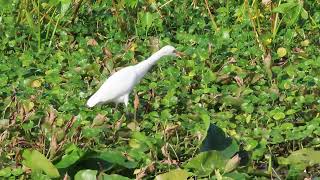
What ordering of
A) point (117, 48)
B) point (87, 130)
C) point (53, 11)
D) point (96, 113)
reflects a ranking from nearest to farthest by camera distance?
1. point (87, 130)
2. point (96, 113)
3. point (117, 48)
4. point (53, 11)

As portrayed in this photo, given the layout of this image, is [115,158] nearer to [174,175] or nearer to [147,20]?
[174,175]

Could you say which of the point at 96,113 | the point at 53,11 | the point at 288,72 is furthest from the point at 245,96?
the point at 53,11

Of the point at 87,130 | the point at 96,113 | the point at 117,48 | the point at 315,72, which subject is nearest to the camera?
the point at 87,130

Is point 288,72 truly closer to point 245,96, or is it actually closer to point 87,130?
point 245,96

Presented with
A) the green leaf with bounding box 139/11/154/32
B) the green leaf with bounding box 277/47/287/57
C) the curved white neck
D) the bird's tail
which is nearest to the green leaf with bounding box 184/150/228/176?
the bird's tail

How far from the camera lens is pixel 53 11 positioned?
5.74 metres

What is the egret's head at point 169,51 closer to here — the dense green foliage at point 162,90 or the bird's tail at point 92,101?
the dense green foliage at point 162,90

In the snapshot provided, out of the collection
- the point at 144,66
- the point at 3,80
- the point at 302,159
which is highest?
the point at 144,66

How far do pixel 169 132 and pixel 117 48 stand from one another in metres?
1.29

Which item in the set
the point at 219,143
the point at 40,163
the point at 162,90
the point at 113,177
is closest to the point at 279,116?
the point at 219,143

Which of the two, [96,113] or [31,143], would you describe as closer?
[31,143]

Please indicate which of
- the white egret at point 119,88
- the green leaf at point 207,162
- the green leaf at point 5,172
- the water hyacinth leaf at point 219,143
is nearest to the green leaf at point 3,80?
the white egret at point 119,88

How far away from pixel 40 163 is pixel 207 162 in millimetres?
637

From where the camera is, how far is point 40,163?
11.7 ft
